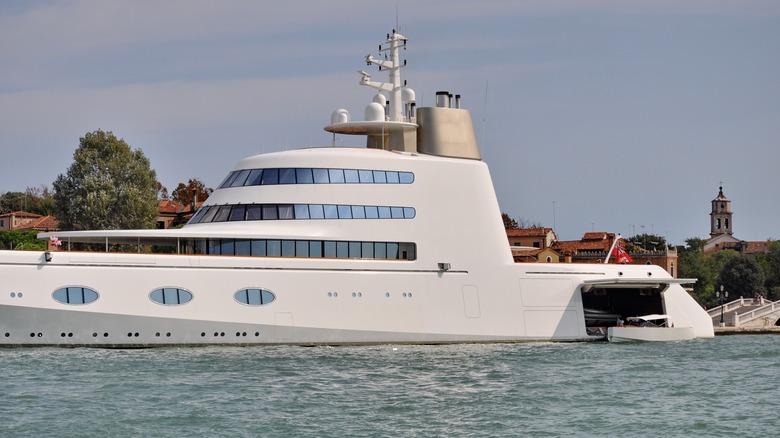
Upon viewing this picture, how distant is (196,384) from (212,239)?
9865mm

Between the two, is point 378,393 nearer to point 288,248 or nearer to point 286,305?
point 286,305

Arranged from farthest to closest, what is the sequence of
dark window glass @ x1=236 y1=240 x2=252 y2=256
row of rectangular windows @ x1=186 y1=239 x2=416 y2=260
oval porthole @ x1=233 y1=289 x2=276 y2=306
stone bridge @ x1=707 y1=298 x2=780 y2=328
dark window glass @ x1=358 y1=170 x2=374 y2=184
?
stone bridge @ x1=707 y1=298 x2=780 y2=328 → dark window glass @ x1=358 y1=170 x2=374 y2=184 → row of rectangular windows @ x1=186 y1=239 x2=416 y2=260 → dark window glass @ x1=236 y1=240 x2=252 y2=256 → oval porthole @ x1=233 y1=289 x2=276 y2=306

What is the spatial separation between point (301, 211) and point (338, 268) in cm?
241

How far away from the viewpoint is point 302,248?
35844 millimetres

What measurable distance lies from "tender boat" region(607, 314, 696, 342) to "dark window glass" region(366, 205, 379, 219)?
9.89 m

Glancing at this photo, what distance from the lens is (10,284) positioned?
31.6m

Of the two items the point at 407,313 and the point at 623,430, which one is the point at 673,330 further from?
the point at 623,430

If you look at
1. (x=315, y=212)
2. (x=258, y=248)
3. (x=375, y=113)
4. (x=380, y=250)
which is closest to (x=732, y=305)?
(x=375, y=113)

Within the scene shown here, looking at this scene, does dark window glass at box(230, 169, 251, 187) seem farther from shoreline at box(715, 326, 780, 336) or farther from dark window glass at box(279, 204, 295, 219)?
shoreline at box(715, 326, 780, 336)

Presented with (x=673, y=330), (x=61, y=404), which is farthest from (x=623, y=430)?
(x=673, y=330)

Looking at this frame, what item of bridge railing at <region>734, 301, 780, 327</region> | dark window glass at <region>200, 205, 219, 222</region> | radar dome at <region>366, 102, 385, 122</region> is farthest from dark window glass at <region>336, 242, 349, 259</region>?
bridge railing at <region>734, 301, 780, 327</region>

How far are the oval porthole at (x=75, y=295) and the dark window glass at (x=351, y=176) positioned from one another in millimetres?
9232

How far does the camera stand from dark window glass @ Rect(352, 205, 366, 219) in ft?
121

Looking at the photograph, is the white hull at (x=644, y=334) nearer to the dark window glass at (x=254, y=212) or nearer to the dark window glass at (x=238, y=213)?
the dark window glass at (x=254, y=212)
